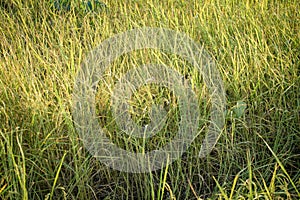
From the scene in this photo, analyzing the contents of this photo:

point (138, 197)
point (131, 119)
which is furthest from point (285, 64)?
point (138, 197)

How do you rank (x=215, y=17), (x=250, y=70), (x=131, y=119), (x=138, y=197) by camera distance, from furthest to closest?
1. (x=215, y=17)
2. (x=250, y=70)
3. (x=131, y=119)
4. (x=138, y=197)

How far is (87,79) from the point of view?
76.2 inches

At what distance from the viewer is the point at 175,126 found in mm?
1851

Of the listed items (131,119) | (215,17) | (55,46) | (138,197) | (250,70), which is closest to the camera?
(138,197)

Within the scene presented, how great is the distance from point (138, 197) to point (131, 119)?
33cm

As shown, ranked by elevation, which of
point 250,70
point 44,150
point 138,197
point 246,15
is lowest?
point 138,197

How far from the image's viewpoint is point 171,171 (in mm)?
1732

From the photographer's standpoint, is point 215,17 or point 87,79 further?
point 215,17

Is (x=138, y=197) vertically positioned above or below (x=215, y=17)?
below

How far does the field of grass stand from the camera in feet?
5.35

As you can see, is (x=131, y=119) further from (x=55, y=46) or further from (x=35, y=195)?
(x=55, y=46)

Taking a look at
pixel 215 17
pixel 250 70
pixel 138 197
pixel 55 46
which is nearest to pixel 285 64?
pixel 250 70

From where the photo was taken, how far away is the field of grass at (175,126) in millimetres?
1630

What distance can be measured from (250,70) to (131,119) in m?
0.65
